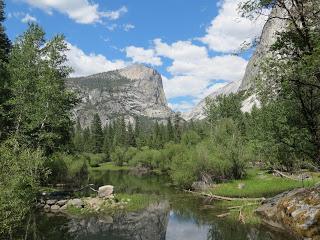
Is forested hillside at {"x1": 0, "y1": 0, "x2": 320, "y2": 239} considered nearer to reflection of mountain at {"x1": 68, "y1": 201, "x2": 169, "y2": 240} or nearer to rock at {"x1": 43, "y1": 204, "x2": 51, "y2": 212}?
rock at {"x1": 43, "y1": 204, "x2": 51, "y2": 212}

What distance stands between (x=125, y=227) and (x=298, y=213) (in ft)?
50.7

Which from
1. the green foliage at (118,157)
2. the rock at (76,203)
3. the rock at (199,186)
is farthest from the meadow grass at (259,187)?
the green foliage at (118,157)

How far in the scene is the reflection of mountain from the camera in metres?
31.9

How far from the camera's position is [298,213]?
2775cm

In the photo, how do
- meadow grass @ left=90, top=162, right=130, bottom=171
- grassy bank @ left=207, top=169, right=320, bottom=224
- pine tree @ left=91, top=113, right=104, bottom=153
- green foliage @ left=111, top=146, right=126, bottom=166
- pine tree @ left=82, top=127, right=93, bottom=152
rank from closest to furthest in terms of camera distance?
grassy bank @ left=207, top=169, right=320, bottom=224 → meadow grass @ left=90, top=162, right=130, bottom=171 → green foliage @ left=111, top=146, right=126, bottom=166 → pine tree @ left=82, top=127, right=93, bottom=152 → pine tree @ left=91, top=113, right=104, bottom=153

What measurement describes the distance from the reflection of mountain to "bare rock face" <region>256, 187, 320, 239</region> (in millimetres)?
9581

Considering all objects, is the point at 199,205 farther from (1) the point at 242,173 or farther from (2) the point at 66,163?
(2) the point at 66,163

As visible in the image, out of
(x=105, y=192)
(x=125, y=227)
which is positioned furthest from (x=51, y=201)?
(x=125, y=227)

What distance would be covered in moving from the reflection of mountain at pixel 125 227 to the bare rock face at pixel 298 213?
9581 mm

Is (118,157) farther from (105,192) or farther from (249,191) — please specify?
(249,191)

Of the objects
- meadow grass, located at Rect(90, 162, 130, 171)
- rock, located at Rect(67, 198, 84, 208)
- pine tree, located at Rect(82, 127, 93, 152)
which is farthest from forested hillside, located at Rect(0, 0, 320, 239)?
pine tree, located at Rect(82, 127, 93, 152)

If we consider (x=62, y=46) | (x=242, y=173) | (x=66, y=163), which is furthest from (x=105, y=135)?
(x=62, y=46)

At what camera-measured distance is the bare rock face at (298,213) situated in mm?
25859

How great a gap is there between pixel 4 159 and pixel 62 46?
27411 millimetres
